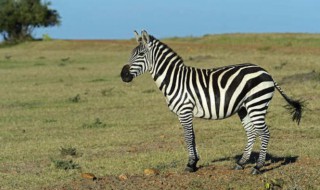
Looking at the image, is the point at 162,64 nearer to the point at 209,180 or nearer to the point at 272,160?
the point at 209,180

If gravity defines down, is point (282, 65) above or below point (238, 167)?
above

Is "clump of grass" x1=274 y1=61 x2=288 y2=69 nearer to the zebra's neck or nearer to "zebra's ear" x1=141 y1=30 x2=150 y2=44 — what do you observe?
the zebra's neck

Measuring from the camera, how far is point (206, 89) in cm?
965

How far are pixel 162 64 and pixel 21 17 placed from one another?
208ft

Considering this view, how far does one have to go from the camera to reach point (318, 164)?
990 cm

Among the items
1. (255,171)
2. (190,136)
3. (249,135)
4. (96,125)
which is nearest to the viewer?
(255,171)

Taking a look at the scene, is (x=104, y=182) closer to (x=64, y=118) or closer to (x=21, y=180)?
(x=21, y=180)

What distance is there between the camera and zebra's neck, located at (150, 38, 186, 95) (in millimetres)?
9953

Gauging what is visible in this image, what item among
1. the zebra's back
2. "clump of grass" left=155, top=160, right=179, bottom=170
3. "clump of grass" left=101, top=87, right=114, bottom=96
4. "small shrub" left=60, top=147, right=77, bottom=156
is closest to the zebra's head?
the zebra's back

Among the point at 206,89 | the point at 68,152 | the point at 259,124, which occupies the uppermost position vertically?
the point at 206,89

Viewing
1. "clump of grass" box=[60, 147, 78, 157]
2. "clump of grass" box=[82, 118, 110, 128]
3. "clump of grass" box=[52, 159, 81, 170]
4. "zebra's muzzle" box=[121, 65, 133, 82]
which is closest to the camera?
"zebra's muzzle" box=[121, 65, 133, 82]

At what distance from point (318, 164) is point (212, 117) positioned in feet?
5.73

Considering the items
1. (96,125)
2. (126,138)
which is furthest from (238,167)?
(96,125)

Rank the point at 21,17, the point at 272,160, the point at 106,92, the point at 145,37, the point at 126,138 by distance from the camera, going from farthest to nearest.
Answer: the point at 21,17, the point at 106,92, the point at 126,138, the point at 272,160, the point at 145,37
